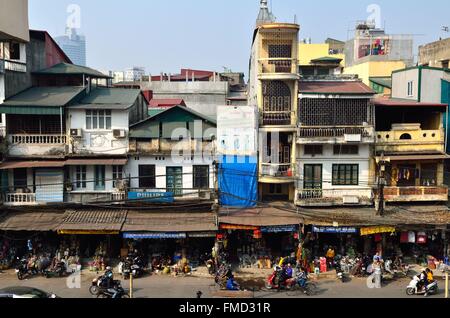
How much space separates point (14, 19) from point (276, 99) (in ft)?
76.7

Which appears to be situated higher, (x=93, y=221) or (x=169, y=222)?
(x=93, y=221)

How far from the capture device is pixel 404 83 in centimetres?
3572

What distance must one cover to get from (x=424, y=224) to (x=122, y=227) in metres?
15.1

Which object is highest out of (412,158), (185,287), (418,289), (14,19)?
(14,19)

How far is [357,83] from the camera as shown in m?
28.8

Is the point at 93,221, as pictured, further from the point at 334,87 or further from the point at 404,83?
the point at 404,83

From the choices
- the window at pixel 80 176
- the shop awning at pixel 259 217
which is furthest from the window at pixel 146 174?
the shop awning at pixel 259 217

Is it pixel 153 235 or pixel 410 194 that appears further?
pixel 410 194

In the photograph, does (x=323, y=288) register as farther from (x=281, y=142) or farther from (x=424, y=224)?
(x=281, y=142)

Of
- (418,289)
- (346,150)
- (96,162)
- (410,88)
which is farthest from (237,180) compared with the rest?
(410,88)

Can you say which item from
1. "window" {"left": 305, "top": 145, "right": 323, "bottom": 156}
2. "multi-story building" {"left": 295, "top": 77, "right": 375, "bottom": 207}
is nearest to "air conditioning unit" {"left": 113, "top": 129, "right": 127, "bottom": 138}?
"multi-story building" {"left": 295, "top": 77, "right": 375, "bottom": 207}

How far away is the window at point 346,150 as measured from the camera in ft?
88.4

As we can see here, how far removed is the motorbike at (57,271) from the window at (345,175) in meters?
14.7
